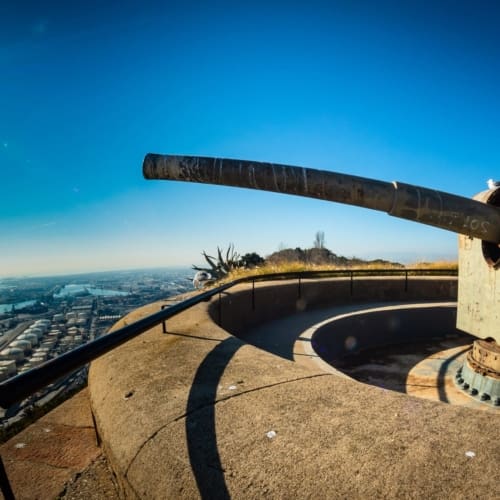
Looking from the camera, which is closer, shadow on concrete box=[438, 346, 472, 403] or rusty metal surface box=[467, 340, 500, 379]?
rusty metal surface box=[467, 340, 500, 379]

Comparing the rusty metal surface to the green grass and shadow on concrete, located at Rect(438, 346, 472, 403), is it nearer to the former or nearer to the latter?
shadow on concrete, located at Rect(438, 346, 472, 403)

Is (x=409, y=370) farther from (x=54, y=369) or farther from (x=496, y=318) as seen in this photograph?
(x=54, y=369)

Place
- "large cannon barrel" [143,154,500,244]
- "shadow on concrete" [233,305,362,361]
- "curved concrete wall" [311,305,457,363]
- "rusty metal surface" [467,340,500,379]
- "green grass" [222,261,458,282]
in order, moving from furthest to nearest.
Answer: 1. "green grass" [222,261,458,282]
2. "curved concrete wall" [311,305,457,363]
3. "shadow on concrete" [233,305,362,361]
4. "rusty metal surface" [467,340,500,379]
5. "large cannon barrel" [143,154,500,244]

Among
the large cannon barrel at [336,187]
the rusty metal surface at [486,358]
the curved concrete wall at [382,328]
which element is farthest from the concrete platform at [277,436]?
the curved concrete wall at [382,328]

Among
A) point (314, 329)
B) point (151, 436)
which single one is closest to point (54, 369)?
point (151, 436)

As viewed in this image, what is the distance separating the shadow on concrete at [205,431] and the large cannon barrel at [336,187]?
66.8 inches

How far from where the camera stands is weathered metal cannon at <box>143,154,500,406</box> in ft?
10.4

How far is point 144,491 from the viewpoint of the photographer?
1.38 meters

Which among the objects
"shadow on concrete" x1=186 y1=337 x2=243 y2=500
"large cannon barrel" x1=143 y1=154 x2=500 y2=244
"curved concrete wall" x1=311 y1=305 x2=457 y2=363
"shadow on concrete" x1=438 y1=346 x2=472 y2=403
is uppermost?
"large cannon barrel" x1=143 y1=154 x2=500 y2=244

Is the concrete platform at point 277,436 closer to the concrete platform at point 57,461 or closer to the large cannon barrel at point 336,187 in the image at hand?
the concrete platform at point 57,461

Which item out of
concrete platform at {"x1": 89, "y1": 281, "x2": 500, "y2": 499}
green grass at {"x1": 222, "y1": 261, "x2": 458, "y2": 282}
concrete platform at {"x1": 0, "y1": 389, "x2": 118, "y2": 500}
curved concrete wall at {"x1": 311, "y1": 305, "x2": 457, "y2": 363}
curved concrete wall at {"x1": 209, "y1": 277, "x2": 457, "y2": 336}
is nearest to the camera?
concrete platform at {"x1": 89, "y1": 281, "x2": 500, "y2": 499}

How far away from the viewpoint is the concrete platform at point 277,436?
133cm

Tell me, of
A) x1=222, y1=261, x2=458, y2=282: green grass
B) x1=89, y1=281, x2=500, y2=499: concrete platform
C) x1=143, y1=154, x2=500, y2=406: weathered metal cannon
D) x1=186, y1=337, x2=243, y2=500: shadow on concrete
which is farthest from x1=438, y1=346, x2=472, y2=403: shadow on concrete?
x1=222, y1=261, x2=458, y2=282: green grass

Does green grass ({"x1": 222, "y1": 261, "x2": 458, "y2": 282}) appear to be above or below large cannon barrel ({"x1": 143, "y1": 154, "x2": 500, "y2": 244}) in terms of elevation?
below
